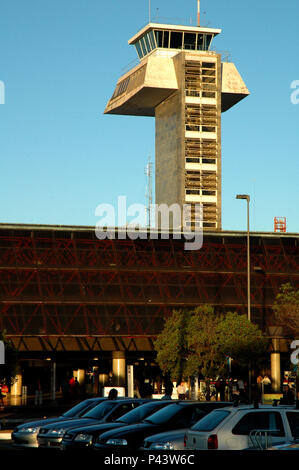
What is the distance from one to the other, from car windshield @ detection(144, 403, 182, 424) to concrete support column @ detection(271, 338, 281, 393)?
183ft

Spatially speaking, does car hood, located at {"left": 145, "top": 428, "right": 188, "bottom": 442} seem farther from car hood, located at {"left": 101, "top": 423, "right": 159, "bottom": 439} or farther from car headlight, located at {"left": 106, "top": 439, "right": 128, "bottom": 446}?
car headlight, located at {"left": 106, "top": 439, "right": 128, "bottom": 446}

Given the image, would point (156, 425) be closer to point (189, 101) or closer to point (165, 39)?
point (189, 101)

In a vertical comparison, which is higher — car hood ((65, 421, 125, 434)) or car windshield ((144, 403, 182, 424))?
car windshield ((144, 403, 182, 424))

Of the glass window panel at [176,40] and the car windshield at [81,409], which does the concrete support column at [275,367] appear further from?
the glass window panel at [176,40]

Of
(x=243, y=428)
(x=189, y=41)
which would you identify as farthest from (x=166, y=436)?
(x=189, y=41)

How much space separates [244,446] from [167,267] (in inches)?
2351

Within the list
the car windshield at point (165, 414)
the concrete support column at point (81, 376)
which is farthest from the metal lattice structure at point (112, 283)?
the car windshield at point (165, 414)

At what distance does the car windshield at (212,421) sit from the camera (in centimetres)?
1684

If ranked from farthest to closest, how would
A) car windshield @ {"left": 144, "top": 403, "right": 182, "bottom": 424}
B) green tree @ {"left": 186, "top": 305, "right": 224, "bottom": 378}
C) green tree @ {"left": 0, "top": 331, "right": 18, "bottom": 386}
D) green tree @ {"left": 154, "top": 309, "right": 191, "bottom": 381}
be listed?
green tree @ {"left": 154, "top": 309, "right": 191, "bottom": 381} → green tree @ {"left": 186, "top": 305, "right": 224, "bottom": 378} → green tree @ {"left": 0, "top": 331, "right": 18, "bottom": 386} → car windshield @ {"left": 144, "top": 403, "right": 182, "bottom": 424}

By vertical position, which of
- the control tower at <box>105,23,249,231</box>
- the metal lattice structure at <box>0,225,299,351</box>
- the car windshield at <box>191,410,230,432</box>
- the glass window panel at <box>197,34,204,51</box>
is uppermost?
the glass window panel at <box>197,34,204,51</box>

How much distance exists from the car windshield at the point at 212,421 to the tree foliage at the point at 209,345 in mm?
35227

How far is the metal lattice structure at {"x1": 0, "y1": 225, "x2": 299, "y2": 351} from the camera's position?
235 ft

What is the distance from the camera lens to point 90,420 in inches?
938

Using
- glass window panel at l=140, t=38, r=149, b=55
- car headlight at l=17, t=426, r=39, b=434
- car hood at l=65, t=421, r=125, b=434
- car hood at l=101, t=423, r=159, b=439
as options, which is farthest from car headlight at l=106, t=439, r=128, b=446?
glass window panel at l=140, t=38, r=149, b=55
